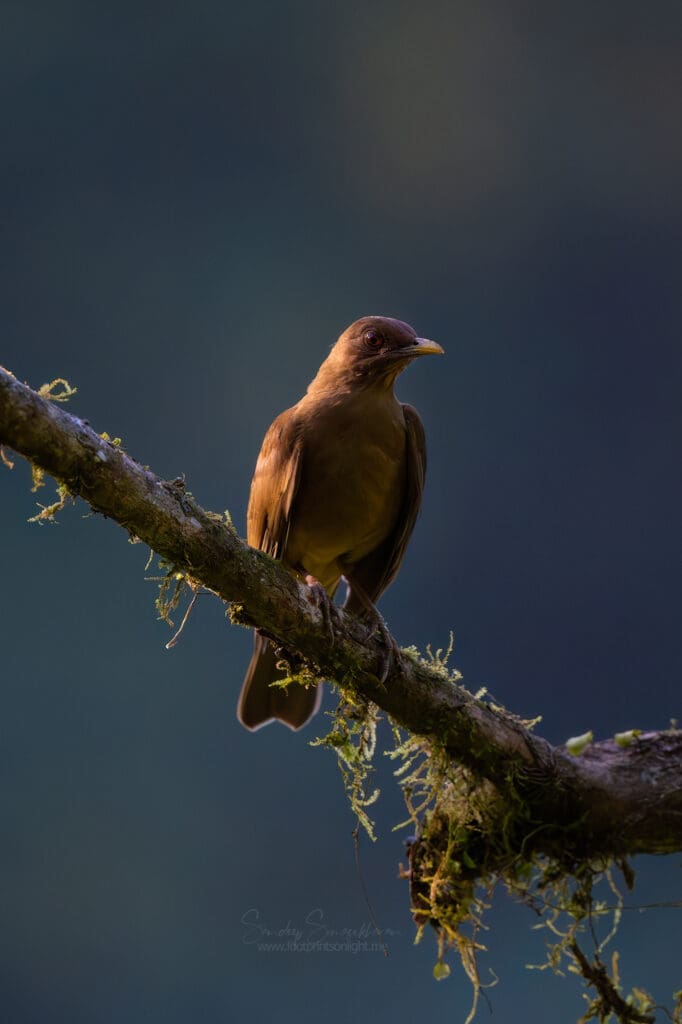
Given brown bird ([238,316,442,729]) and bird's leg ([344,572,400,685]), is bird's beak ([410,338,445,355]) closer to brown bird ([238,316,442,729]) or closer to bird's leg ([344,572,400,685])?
brown bird ([238,316,442,729])

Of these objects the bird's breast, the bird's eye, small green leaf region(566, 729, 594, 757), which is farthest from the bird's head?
small green leaf region(566, 729, 594, 757)

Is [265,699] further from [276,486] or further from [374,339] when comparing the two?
[374,339]

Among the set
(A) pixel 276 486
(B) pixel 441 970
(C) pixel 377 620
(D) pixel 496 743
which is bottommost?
(B) pixel 441 970

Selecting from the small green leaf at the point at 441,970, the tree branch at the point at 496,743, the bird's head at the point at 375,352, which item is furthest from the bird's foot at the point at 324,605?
the bird's head at the point at 375,352

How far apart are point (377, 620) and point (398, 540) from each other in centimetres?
70

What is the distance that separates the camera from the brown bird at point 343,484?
343 cm

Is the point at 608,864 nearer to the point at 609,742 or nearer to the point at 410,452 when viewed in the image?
the point at 609,742

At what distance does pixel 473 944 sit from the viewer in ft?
8.64

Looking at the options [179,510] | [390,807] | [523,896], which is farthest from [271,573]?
[390,807]

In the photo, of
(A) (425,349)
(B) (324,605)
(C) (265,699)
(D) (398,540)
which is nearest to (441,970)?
(B) (324,605)

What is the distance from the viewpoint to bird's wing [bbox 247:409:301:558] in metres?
3.40

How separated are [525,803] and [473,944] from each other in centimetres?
41

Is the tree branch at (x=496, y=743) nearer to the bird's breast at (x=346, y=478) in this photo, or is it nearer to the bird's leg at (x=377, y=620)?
the bird's leg at (x=377, y=620)

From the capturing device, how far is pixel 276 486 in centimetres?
344
